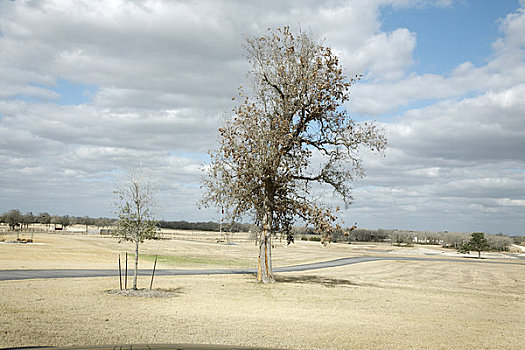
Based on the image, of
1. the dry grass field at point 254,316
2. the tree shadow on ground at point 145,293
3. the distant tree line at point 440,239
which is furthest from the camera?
the distant tree line at point 440,239

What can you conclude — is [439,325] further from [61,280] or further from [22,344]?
[61,280]

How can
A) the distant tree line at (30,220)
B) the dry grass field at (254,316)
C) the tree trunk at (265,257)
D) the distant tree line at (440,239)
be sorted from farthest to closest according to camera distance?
the distant tree line at (440,239)
the distant tree line at (30,220)
the tree trunk at (265,257)
the dry grass field at (254,316)

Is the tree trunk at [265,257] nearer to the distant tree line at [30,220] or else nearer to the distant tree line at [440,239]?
the distant tree line at [30,220]

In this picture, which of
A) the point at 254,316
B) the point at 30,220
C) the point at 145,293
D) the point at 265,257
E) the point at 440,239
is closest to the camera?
the point at 254,316

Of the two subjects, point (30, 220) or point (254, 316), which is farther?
point (30, 220)

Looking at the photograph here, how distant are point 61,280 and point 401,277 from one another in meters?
29.0

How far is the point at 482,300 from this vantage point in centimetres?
2562

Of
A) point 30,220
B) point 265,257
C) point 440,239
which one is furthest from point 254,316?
point 440,239

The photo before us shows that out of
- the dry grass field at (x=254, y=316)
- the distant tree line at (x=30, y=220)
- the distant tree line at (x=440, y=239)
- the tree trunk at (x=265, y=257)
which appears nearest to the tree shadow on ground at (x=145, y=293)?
the dry grass field at (x=254, y=316)

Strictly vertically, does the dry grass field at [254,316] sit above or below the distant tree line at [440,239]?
above

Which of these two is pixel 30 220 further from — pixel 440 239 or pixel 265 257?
pixel 440 239

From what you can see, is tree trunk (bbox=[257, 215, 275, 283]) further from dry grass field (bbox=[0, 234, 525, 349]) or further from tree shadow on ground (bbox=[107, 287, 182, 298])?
tree shadow on ground (bbox=[107, 287, 182, 298])

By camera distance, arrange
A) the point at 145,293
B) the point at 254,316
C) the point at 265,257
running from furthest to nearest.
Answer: the point at 265,257, the point at 145,293, the point at 254,316

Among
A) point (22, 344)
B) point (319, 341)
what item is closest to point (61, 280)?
point (22, 344)
